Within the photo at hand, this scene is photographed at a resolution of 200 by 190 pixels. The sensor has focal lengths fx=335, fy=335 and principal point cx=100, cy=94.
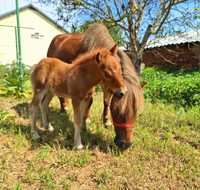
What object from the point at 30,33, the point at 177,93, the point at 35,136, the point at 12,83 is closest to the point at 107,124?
the point at 35,136

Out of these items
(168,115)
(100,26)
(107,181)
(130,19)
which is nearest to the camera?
(107,181)

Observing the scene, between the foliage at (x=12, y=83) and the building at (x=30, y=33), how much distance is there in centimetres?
848

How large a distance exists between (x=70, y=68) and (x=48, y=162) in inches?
52.2

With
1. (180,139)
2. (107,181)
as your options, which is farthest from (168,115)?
(107,181)

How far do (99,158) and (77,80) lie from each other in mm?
1041

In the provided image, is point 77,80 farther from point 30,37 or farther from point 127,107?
point 30,37

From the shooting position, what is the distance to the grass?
372 centimetres

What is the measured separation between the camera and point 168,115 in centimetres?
626

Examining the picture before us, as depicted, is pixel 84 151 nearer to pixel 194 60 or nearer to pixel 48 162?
pixel 48 162

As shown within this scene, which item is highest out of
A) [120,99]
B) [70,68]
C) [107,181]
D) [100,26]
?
[100,26]

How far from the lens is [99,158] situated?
4.21 m

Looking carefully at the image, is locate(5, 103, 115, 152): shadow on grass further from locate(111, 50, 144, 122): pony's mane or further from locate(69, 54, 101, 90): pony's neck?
locate(69, 54, 101, 90): pony's neck

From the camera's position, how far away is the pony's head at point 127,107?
414 cm

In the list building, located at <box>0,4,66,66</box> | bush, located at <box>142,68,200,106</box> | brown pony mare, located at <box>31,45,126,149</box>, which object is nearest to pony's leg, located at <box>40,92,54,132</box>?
brown pony mare, located at <box>31,45,126,149</box>
